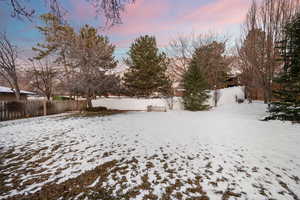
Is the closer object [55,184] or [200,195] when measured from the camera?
[200,195]

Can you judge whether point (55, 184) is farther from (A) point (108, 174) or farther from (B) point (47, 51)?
(B) point (47, 51)

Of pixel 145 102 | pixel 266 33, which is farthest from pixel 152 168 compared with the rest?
pixel 266 33

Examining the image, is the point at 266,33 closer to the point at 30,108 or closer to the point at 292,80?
the point at 292,80

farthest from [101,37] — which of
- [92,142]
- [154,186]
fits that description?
[154,186]

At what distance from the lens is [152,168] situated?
8.20ft

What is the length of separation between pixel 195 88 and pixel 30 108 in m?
12.8

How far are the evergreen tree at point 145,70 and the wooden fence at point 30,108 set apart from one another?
6.84 m

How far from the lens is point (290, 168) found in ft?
7.99

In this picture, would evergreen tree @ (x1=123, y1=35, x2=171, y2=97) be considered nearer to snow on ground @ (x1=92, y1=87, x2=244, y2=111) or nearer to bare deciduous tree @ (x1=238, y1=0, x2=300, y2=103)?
snow on ground @ (x1=92, y1=87, x2=244, y2=111)

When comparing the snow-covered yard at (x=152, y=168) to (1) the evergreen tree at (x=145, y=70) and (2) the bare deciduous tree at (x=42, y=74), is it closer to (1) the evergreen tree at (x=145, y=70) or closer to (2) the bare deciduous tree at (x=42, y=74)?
(1) the evergreen tree at (x=145, y=70)

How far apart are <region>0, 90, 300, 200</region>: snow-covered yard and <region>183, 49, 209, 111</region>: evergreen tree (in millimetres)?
7051

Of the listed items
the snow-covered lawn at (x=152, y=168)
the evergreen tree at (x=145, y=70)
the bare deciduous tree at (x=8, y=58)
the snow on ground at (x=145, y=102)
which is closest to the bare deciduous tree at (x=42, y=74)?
the bare deciduous tree at (x=8, y=58)

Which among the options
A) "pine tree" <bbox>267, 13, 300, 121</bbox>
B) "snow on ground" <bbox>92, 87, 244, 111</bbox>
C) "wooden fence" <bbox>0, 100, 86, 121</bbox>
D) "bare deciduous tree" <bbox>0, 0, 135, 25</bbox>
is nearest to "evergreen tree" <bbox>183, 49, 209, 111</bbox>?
"snow on ground" <bbox>92, 87, 244, 111</bbox>

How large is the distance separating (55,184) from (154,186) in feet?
5.29
